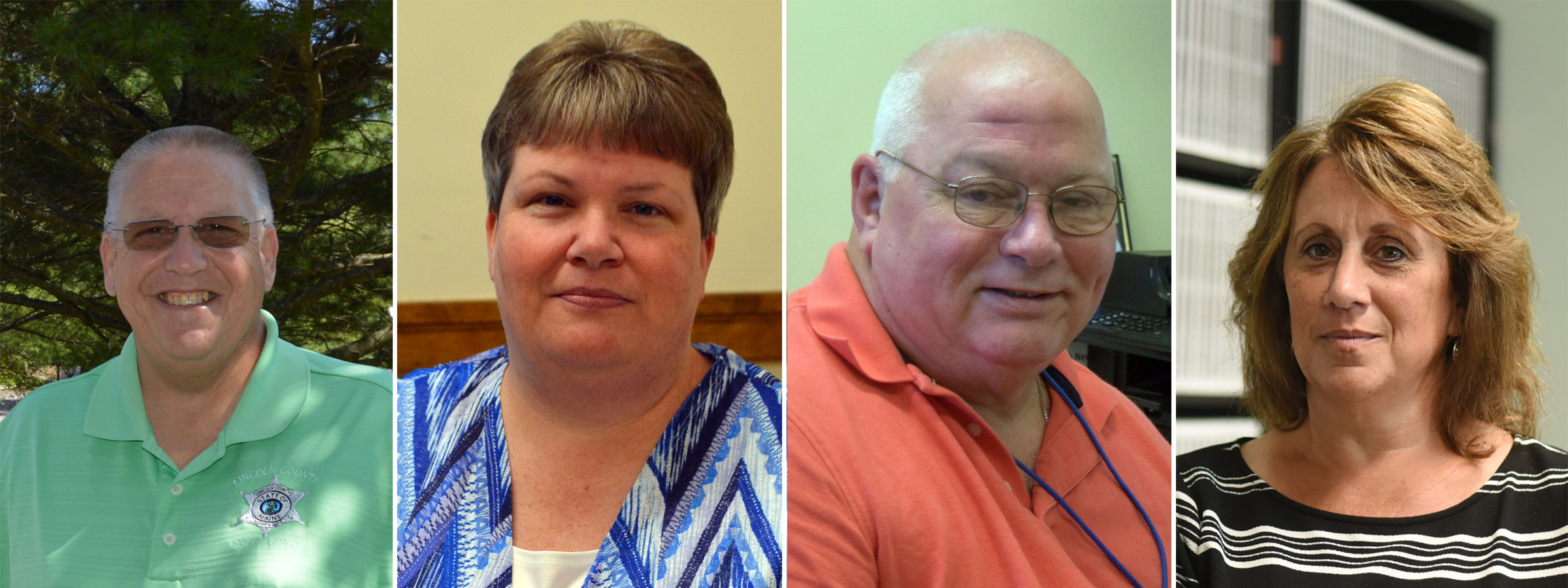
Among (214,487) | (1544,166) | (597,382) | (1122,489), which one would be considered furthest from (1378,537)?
(214,487)

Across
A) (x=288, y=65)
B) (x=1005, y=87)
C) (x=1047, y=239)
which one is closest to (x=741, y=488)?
(x=1047, y=239)

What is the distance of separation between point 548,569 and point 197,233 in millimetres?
1043

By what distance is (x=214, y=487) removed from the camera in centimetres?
229

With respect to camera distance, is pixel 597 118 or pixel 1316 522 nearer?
pixel 597 118

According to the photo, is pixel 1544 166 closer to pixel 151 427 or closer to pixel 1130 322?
pixel 1130 322

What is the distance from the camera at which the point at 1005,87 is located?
2242 millimetres

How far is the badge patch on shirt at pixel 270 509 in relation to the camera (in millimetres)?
2285

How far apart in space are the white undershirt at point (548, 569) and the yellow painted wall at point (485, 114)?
56 cm

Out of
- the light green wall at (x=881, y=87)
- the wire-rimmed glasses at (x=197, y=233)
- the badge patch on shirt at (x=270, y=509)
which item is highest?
the light green wall at (x=881, y=87)

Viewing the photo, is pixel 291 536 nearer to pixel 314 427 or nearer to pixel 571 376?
pixel 314 427

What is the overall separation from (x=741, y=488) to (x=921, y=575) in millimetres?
431

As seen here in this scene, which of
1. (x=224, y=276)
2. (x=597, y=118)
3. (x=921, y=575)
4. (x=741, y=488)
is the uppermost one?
(x=597, y=118)

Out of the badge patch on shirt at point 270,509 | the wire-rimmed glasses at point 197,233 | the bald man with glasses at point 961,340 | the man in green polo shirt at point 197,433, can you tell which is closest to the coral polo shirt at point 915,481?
the bald man with glasses at point 961,340

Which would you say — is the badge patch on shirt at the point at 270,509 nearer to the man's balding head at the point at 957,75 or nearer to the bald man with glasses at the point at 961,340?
the bald man with glasses at the point at 961,340
